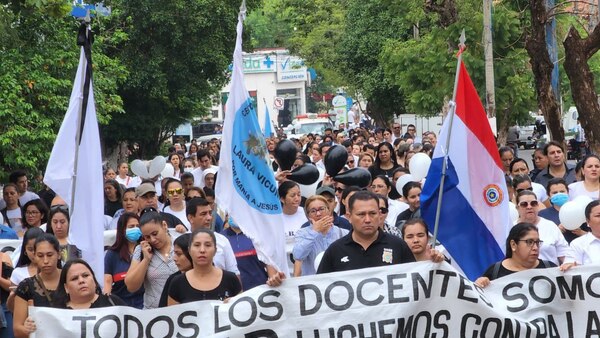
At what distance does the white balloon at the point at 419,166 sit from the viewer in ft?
43.4

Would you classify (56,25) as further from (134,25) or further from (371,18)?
(371,18)

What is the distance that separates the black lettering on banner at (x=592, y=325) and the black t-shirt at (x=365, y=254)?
1.12 metres

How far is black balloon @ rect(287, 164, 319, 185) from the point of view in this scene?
12289 millimetres

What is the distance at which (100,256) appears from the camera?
860cm

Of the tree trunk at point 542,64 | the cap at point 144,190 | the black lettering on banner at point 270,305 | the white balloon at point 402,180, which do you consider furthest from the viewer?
the tree trunk at point 542,64

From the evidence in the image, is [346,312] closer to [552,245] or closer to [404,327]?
[404,327]

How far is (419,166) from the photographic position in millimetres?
13391

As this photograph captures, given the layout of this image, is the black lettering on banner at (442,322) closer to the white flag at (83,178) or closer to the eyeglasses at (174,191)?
the white flag at (83,178)

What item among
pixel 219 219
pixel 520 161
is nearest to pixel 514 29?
pixel 520 161

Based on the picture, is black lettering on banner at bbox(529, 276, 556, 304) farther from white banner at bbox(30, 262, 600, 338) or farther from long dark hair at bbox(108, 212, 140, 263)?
long dark hair at bbox(108, 212, 140, 263)

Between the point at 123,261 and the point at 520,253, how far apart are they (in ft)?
10.1

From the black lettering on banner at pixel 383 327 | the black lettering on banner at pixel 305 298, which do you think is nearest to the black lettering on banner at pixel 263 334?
the black lettering on banner at pixel 305 298

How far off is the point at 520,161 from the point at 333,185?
1.98 metres

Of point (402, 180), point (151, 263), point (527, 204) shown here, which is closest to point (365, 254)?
point (151, 263)
